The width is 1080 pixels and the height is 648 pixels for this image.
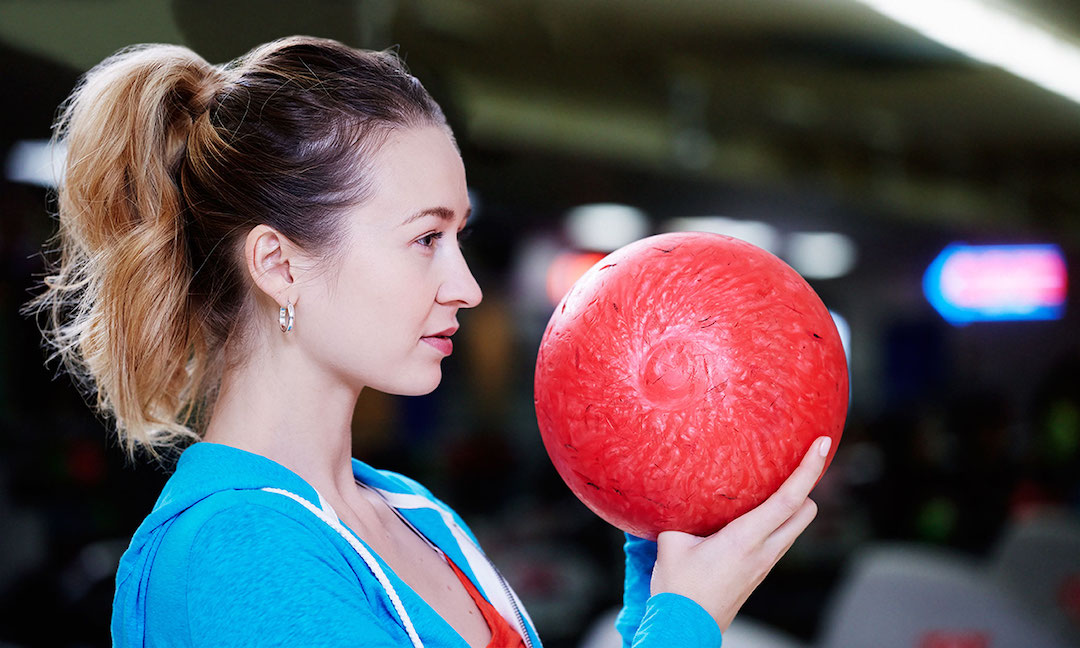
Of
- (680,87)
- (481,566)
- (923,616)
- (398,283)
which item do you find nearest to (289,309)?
(398,283)

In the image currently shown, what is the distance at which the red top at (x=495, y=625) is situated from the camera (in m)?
0.98

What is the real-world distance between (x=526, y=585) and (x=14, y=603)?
7.41 feet

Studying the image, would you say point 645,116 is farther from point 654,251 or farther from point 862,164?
point 654,251

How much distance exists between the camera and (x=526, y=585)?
15.9 ft

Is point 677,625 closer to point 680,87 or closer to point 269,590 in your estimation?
point 269,590

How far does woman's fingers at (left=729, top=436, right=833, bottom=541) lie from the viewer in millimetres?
859

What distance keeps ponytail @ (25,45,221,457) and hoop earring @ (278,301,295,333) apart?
0.36 feet

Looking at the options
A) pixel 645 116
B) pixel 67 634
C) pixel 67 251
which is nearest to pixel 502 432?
pixel 645 116

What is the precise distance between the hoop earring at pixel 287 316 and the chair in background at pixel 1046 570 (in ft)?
11.1

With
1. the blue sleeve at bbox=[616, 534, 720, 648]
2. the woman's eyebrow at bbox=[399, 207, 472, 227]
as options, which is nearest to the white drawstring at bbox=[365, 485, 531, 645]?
the blue sleeve at bbox=[616, 534, 720, 648]

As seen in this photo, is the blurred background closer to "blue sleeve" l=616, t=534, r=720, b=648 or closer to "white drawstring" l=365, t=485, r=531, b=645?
"white drawstring" l=365, t=485, r=531, b=645

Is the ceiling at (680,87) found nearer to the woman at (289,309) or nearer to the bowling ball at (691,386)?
the woman at (289,309)

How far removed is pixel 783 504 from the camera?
859mm

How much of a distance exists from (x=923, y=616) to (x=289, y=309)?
9.47 feet
